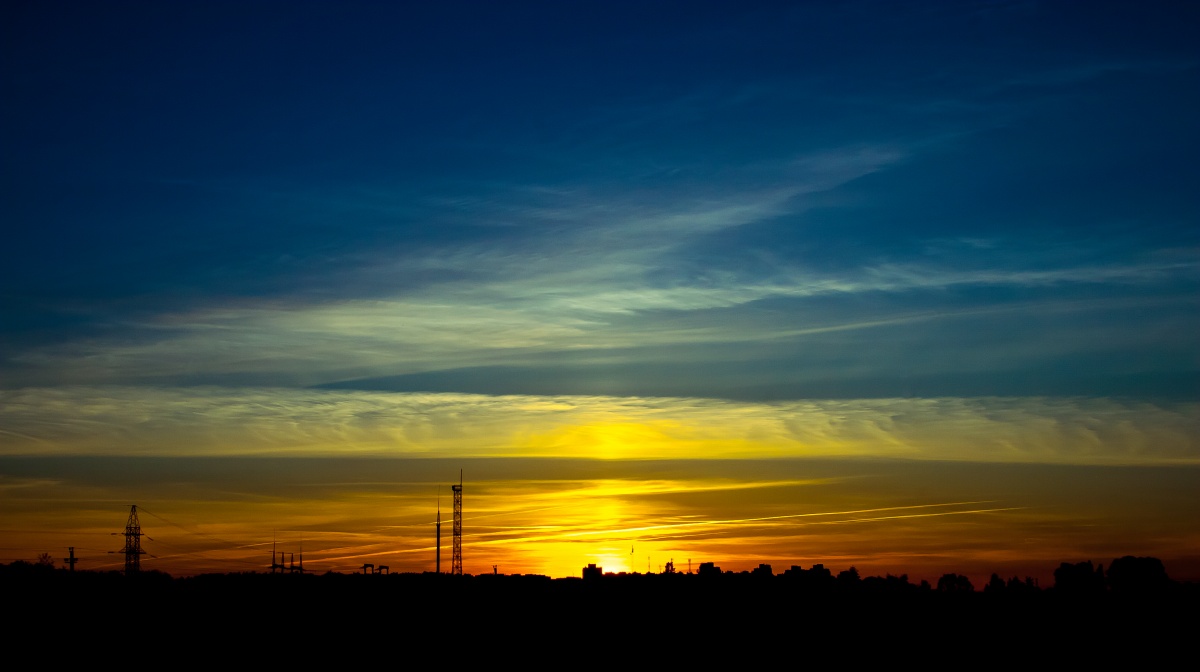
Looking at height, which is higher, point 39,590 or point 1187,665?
point 39,590

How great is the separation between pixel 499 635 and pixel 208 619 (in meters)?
Result: 48.0

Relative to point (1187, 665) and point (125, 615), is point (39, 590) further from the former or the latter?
point (1187, 665)

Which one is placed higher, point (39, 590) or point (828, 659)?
point (39, 590)

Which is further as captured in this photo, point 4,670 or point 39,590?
point 39,590

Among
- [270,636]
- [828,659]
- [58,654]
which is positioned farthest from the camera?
[828,659]

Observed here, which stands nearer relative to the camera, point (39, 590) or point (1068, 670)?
point (1068, 670)

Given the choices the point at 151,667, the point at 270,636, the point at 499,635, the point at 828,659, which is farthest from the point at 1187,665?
the point at 151,667

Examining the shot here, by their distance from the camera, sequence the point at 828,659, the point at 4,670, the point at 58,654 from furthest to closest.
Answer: the point at 828,659, the point at 58,654, the point at 4,670

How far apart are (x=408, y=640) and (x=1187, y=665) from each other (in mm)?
127415

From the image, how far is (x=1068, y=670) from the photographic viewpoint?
187 metres

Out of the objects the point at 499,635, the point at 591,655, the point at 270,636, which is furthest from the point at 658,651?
the point at 270,636

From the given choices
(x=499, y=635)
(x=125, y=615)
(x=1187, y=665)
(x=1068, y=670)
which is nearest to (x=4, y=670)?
(x=125, y=615)

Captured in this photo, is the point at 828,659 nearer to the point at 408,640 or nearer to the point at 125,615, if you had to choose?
the point at 408,640

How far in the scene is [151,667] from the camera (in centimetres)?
14862
